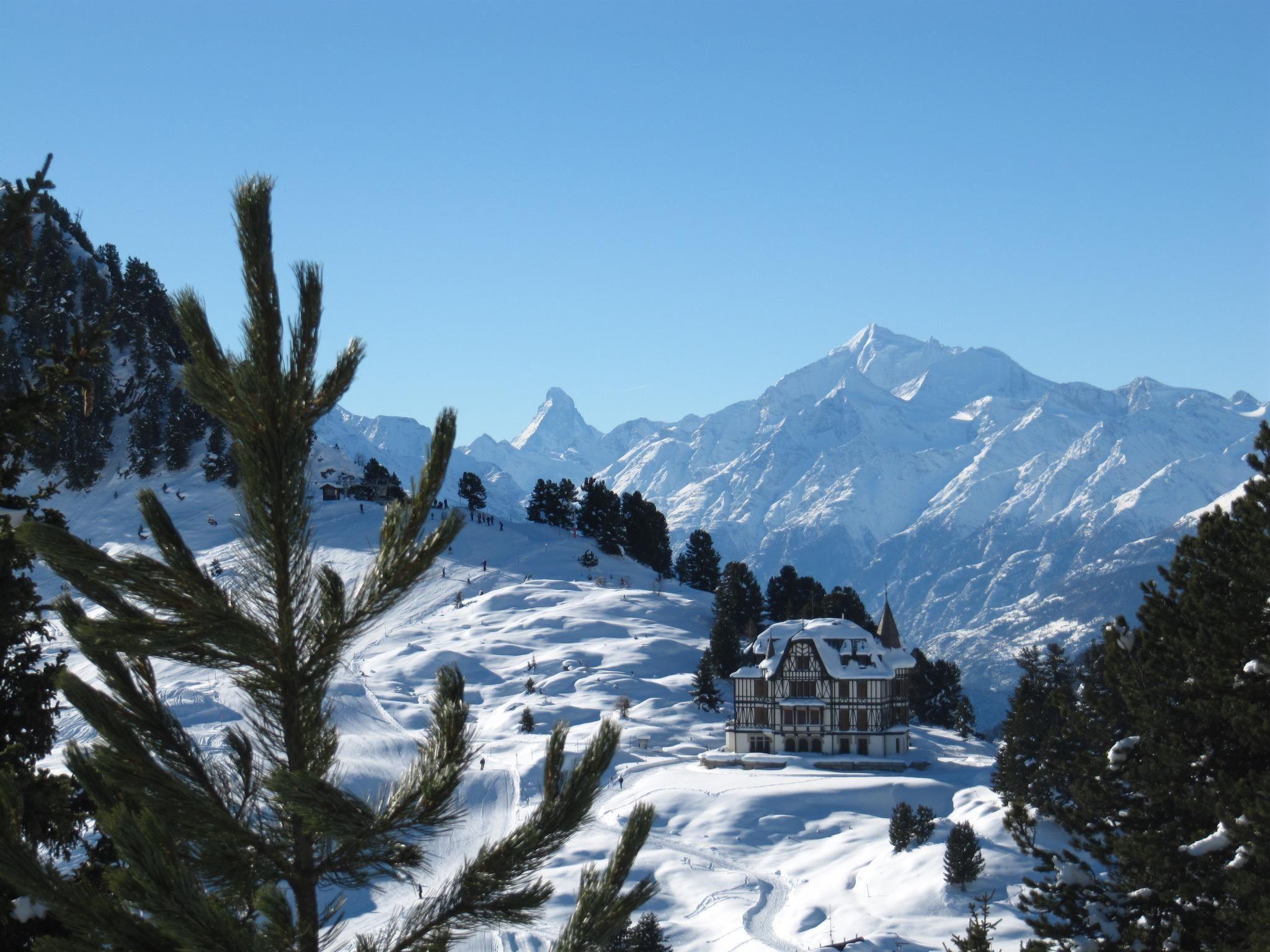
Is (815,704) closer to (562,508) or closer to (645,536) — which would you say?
(645,536)

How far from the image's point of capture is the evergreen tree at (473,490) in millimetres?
130500

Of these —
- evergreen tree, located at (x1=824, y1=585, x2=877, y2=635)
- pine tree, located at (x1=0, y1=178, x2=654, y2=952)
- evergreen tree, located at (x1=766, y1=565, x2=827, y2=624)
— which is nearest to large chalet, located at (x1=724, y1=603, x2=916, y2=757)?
evergreen tree, located at (x1=824, y1=585, x2=877, y2=635)

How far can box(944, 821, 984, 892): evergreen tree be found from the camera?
4425cm

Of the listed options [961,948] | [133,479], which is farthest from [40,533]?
[133,479]

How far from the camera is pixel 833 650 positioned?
78.6 metres

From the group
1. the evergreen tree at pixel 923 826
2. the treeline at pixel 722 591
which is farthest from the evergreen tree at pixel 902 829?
the treeline at pixel 722 591

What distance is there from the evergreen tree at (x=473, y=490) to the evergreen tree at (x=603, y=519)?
11.6 metres

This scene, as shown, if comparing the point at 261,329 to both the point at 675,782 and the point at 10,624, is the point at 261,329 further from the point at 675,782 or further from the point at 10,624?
the point at 675,782

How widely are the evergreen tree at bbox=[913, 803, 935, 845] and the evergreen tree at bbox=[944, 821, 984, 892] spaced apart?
541 cm

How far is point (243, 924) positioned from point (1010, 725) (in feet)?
176

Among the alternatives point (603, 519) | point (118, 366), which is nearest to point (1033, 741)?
point (603, 519)

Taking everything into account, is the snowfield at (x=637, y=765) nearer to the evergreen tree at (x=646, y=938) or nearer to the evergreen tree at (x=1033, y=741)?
the evergreen tree at (x=1033, y=741)

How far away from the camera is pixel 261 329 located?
7.37m

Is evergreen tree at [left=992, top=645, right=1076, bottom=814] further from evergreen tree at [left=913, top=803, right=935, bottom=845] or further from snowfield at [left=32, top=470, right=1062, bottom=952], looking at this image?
evergreen tree at [left=913, top=803, right=935, bottom=845]
